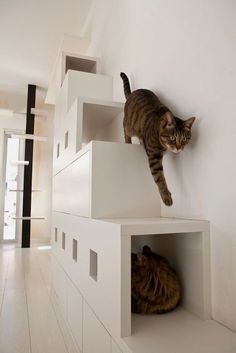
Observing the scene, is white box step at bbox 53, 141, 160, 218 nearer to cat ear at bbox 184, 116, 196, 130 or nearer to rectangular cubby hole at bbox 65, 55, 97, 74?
cat ear at bbox 184, 116, 196, 130

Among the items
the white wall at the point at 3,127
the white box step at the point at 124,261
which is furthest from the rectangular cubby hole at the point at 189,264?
the white wall at the point at 3,127

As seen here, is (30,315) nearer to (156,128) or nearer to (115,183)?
(115,183)

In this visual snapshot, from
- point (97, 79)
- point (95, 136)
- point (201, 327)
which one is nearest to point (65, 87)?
point (97, 79)

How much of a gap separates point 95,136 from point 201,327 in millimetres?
1369

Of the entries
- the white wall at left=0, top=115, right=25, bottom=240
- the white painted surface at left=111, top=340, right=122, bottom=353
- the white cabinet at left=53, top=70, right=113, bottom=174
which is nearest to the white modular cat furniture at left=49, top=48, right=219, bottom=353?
the white painted surface at left=111, top=340, right=122, bottom=353

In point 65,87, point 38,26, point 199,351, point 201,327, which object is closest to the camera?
point 199,351

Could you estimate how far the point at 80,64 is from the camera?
196 centimetres

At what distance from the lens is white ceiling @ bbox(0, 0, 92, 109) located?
2.27 m

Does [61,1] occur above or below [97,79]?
above

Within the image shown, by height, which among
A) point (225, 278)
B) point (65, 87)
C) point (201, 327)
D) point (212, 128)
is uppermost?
point (65, 87)

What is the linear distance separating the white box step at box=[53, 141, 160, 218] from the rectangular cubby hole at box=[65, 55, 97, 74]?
1.12 m

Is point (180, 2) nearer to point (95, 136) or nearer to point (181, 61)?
point (181, 61)

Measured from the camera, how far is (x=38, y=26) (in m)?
2.52

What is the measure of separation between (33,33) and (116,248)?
268 cm
